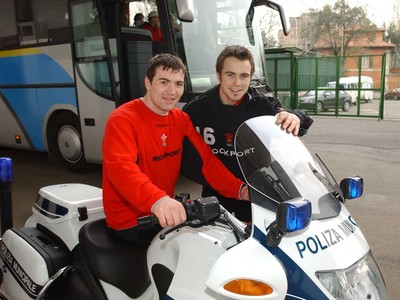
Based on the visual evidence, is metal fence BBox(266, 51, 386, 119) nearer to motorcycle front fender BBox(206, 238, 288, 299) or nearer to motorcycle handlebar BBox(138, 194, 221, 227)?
motorcycle handlebar BBox(138, 194, 221, 227)

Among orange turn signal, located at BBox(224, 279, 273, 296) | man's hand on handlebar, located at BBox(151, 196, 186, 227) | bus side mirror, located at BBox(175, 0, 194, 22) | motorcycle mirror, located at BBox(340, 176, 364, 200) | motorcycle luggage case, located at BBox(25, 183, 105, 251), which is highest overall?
bus side mirror, located at BBox(175, 0, 194, 22)

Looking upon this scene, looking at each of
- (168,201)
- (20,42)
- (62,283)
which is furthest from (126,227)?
(20,42)

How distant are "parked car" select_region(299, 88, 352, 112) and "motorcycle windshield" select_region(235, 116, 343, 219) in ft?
48.1

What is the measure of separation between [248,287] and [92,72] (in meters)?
5.49

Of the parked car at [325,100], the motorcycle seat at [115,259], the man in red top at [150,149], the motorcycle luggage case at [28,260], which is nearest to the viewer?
the man in red top at [150,149]

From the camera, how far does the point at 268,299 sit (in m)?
1.43

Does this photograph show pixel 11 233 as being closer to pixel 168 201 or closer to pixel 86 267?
pixel 86 267

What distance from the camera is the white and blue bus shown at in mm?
6094

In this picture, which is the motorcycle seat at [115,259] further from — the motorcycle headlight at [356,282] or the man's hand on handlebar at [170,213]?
the motorcycle headlight at [356,282]

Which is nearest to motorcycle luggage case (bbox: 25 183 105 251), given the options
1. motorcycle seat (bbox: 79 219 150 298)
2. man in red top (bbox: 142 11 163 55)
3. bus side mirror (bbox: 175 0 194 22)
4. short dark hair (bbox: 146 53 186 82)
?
motorcycle seat (bbox: 79 219 150 298)

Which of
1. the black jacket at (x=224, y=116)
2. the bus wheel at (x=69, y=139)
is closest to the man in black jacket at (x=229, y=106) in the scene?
the black jacket at (x=224, y=116)

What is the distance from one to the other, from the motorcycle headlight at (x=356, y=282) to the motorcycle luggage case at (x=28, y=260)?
1469 mm

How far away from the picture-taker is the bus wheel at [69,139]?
686 cm

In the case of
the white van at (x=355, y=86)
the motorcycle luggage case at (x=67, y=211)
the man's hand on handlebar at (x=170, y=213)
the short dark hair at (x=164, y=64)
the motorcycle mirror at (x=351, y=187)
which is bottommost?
the white van at (x=355, y=86)
